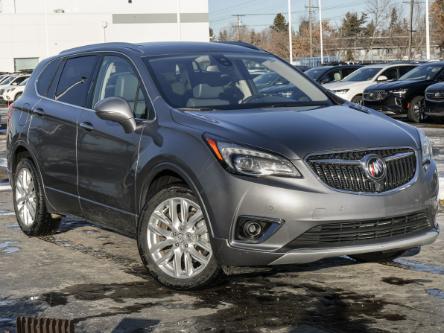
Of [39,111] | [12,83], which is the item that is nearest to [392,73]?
[39,111]

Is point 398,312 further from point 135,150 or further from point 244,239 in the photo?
point 135,150

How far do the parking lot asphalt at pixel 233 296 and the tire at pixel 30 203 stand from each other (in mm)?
563

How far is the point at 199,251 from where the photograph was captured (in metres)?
5.48

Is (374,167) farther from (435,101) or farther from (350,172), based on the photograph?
(435,101)

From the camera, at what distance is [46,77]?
7676 millimetres

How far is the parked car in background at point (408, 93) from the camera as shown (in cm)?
2166

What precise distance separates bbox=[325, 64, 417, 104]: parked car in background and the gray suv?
59.7ft

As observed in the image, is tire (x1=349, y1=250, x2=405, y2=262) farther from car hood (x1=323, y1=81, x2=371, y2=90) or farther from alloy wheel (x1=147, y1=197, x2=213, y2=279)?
car hood (x1=323, y1=81, x2=371, y2=90)

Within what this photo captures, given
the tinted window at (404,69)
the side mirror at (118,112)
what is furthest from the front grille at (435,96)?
the side mirror at (118,112)

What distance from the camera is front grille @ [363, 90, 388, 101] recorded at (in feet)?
72.7

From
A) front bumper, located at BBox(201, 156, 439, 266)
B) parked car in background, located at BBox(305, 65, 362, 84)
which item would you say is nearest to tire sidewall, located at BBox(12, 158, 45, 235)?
front bumper, located at BBox(201, 156, 439, 266)

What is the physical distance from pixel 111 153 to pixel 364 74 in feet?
67.8

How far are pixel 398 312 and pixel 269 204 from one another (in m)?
0.97

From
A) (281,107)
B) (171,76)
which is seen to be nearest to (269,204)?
(281,107)
